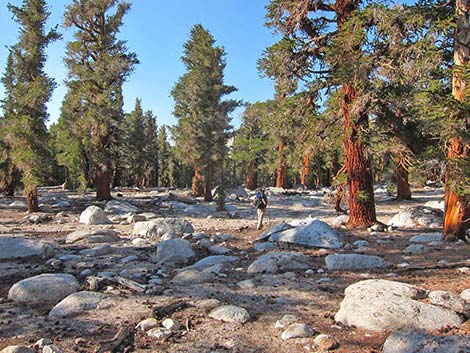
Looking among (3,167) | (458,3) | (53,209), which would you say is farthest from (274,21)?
(3,167)

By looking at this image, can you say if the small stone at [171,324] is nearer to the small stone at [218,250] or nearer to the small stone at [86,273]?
the small stone at [86,273]

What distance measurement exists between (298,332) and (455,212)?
21.5 feet

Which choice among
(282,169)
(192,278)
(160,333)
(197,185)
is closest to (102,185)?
(197,185)

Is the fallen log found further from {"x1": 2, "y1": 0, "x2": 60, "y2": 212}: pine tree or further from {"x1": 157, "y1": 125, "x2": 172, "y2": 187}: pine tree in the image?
{"x1": 157, "y1": 125, "x2": 172, "y2": 187}: pine tree

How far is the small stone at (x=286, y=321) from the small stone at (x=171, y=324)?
115 cm

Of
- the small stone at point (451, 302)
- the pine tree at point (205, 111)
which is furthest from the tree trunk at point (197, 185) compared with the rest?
the small stone at point (451, 302)

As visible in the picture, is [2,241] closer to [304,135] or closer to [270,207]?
[304,135]

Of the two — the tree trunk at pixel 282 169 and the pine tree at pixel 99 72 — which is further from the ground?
the pine tree at pixel 99 72

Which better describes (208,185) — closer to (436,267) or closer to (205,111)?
(205,111)

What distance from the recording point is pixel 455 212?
8695mm

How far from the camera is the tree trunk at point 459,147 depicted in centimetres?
821

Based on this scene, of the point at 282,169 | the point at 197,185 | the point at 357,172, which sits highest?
the point at 282,169

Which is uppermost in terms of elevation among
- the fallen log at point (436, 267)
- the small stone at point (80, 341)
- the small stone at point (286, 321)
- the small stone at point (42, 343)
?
the fallen log at point (436, 267)

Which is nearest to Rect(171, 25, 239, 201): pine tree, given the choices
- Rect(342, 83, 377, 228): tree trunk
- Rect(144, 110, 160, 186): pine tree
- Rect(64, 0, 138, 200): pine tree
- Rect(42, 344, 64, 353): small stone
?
Rect(64, 0, 138, 200): pine tree
